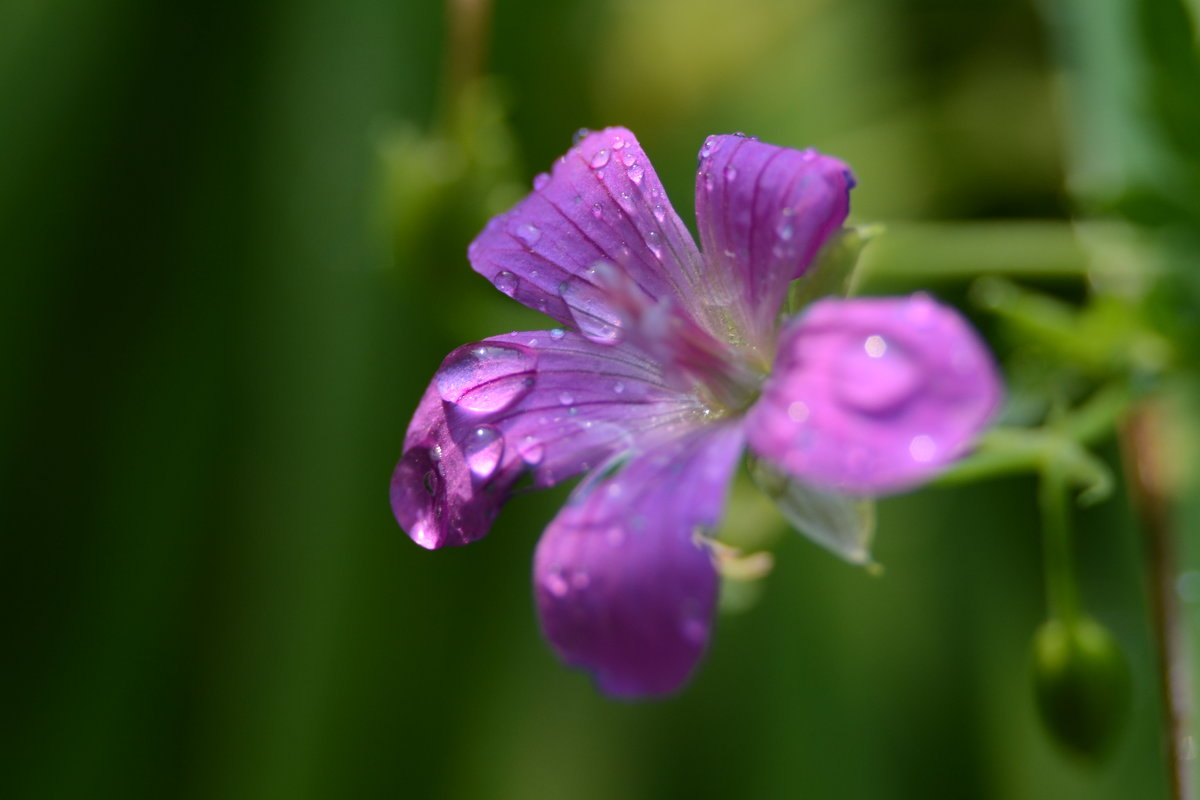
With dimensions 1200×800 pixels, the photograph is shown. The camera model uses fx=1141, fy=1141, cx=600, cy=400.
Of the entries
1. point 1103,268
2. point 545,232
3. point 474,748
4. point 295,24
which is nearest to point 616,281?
point 545,232

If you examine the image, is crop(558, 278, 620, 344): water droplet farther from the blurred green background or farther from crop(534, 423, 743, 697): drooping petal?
the blurred green background

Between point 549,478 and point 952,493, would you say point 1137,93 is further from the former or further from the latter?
point 549,478

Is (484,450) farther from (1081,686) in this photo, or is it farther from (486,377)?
(1081,686)

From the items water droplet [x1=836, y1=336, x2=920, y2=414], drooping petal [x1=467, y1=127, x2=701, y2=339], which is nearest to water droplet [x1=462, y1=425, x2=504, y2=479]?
drooping petal [x1=467, y1=127, x2=701, y2=339]

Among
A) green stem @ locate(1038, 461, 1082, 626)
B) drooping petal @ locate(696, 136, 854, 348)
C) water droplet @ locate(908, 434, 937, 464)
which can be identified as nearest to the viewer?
water droplet @ locate(908, 434, 937, 464)

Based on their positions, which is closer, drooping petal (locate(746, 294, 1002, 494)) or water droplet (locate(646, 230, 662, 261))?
drooping petal (locate(746, 294, 1002, 494))

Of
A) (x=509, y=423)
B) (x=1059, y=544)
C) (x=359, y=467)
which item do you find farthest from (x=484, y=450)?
(x=359, y=467)
